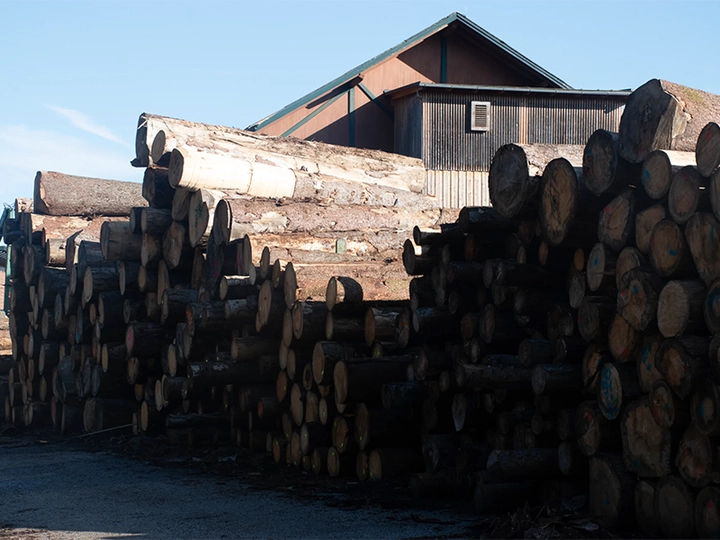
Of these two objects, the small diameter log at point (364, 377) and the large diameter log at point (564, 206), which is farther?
the small diameter log at point (364, 377)

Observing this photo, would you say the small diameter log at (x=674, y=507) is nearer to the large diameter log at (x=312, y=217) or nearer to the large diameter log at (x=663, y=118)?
the large diameter log at (x=663, y=118)

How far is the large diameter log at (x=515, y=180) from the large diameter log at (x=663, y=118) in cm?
92

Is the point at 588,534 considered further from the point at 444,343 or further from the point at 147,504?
the point at 147,504

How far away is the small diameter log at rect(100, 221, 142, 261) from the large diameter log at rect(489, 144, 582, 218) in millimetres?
6008

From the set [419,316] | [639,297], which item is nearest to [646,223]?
[639,297]

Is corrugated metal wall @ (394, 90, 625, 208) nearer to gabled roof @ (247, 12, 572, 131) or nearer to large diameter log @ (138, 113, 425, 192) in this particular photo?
gabled roof @ (247, 12, 572, 131)

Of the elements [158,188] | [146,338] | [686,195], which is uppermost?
[158,188]

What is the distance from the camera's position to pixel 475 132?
823 inches

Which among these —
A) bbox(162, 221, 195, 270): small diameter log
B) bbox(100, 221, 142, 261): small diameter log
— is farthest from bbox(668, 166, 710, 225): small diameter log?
bbox(100, 221, 142, 261): small diameter log

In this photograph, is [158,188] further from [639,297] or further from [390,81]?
[390,81]

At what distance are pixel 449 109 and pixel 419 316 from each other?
564 inches

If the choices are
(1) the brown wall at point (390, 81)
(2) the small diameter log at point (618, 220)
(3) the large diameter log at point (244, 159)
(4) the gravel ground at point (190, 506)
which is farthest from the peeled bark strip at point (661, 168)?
(1) the brown wall at point (390, 81)

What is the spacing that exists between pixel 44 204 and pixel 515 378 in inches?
388

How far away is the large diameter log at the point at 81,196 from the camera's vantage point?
1354 cm
